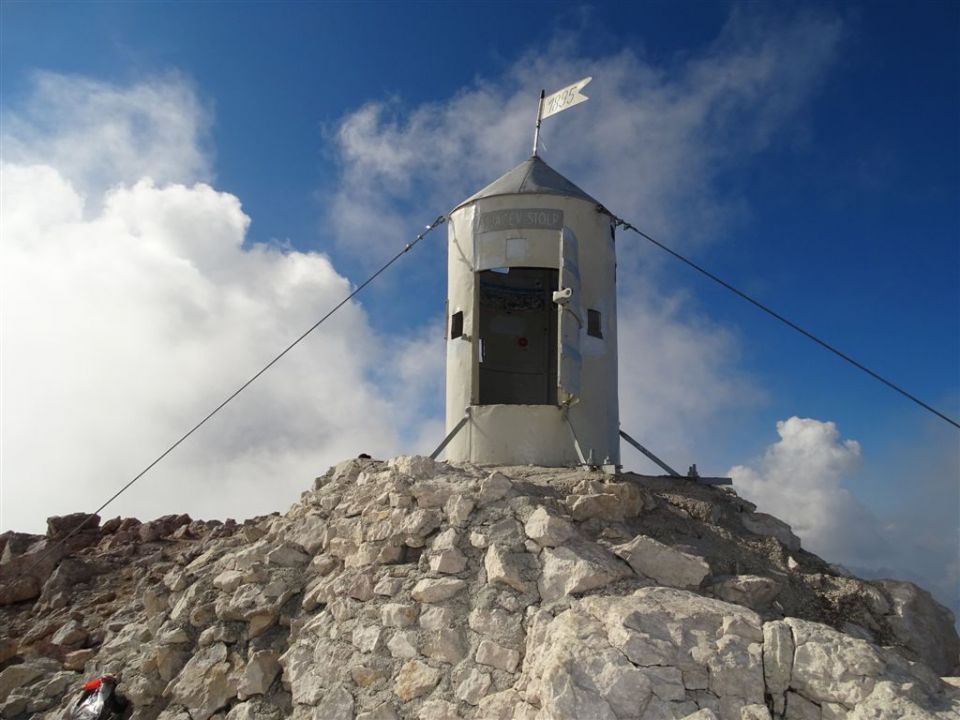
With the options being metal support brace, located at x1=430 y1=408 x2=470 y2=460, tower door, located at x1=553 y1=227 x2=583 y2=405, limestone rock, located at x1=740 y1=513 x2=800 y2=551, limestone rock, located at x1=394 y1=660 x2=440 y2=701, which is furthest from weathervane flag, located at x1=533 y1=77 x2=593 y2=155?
limestone rock, located at x1=394 y1=660 x2=440 y2=701

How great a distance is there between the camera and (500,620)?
730cm

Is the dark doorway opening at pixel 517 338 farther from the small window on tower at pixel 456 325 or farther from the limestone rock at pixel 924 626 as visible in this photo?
the limestone rock at pixel 924 626

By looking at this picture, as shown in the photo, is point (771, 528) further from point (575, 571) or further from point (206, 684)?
point (206, 684)

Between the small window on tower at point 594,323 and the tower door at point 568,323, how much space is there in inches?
12.7

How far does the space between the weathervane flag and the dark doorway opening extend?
9.39ft

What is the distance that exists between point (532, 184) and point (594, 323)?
2.40m

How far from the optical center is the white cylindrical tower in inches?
437

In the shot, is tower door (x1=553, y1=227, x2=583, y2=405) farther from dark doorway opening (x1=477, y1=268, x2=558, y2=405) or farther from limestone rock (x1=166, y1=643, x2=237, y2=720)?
limestone rock (x1=166, y1=643, x2=237, y2=720)

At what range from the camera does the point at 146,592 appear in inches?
386

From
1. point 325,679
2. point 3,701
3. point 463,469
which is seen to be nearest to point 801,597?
point 463,469

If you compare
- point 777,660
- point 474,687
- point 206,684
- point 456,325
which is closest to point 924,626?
point 777,660

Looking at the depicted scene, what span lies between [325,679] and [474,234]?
6.96 m

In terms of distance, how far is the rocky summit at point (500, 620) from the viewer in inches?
250

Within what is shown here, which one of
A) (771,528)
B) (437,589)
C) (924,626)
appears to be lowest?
(437,589)
